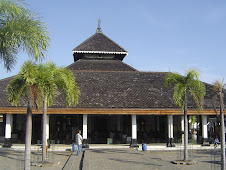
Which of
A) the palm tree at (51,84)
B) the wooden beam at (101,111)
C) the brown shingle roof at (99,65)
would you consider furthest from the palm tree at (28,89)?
the brown shingle roof at (99,65)

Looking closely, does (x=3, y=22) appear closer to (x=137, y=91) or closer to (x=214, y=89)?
(x=214, y=89)

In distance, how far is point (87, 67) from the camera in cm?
2966

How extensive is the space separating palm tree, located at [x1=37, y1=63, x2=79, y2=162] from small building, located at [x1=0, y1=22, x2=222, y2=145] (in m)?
5.42

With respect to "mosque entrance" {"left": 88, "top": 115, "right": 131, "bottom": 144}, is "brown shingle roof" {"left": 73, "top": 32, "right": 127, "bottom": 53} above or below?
above

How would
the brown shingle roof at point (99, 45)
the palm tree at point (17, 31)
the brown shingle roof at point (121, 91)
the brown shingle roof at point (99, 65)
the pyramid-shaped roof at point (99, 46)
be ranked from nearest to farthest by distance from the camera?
the palm tree at point (17, 31) < the brown shingle roof at point (121, 91) < the brown shingle roof at point (99, 65) < the pyramid-shaped roof at point (99, 46) < the brown shingle roof at point (99, 45)

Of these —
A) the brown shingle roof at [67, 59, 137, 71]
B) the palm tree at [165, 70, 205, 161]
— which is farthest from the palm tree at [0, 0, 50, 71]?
the brown shingle roof at [67, 59, 137, 71]

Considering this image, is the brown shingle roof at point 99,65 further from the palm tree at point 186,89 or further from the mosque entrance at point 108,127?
the palm tree at point 186,89

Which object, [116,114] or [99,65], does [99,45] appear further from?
[116,114]

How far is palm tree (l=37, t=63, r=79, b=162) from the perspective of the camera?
10.0 m

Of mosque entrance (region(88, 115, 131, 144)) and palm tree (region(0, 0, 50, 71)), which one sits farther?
mosque entrance (region(88, 115, 131, 144))

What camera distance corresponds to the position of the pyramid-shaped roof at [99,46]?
3081 centimetres

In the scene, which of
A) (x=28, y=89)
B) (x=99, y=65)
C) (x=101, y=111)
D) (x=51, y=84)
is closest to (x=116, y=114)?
(x=101, y=111)

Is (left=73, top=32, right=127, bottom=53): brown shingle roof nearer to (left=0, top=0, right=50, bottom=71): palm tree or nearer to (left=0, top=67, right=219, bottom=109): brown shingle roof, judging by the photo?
(left=0, top=67, right=219, bottom=109): brown shingle roof

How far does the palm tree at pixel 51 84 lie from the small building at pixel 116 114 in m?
5.42
